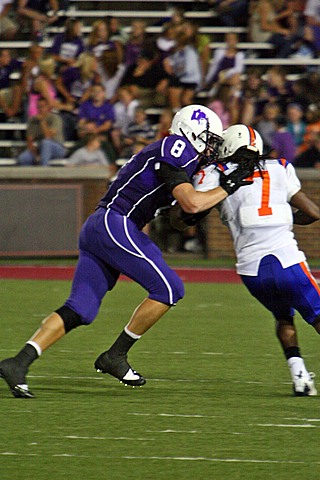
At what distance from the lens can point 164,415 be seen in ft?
Answer: 18.5

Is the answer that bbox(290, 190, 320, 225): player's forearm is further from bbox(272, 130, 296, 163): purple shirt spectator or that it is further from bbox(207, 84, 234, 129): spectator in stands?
bbox(207, 84, 234, 129): spectator in stands

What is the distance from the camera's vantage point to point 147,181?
6.17 metres

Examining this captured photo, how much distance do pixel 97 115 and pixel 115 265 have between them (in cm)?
989

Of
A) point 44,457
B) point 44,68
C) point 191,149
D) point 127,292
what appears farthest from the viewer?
point 44,68

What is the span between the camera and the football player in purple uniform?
19.7ft

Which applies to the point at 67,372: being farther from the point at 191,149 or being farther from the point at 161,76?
the point at 161,76

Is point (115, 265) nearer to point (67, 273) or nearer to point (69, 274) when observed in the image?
point (69, 274)

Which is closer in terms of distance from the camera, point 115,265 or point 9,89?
point 115,265

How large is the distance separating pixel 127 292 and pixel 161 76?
5.98 metres

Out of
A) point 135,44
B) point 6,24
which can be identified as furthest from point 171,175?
point 6,24

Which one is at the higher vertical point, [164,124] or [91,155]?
[164,124]

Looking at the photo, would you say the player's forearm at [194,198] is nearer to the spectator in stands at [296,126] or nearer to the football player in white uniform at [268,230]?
the football player in white uniform at [268,230]

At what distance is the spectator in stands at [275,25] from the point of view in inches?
690

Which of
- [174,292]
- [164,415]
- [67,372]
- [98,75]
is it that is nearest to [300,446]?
[164,415]
